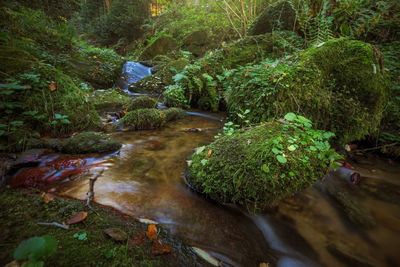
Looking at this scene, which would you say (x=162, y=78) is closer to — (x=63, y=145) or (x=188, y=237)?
(x=63, y=145)

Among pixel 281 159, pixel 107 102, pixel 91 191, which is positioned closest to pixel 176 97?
pixel 107 102

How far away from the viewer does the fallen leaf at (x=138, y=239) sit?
159 cm

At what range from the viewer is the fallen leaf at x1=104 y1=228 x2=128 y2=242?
5.18 feet

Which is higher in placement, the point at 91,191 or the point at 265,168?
the point at 265,168

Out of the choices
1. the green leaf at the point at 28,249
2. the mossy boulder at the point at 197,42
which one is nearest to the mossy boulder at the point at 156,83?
the mossy boulder at the point at 197,42

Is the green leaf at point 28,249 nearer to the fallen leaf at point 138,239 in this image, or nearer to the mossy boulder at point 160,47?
the fallen leaf at point 138,239

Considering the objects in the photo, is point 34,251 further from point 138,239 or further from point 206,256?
point 206,256

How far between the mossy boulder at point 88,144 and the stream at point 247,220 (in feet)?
0.49

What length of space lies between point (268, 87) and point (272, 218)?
1.79m

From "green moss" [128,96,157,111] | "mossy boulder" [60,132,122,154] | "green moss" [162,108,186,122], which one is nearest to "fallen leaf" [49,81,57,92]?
"mossy boulder" [60,132,122,154]

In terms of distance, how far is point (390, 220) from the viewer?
8.20ft

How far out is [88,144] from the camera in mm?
3115

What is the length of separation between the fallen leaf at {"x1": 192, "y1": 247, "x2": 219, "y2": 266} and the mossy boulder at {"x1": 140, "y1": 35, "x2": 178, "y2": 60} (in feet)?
40.3

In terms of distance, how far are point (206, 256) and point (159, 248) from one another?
333 millimetres
